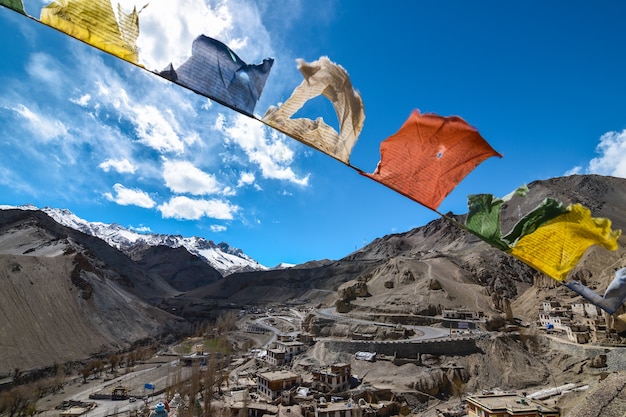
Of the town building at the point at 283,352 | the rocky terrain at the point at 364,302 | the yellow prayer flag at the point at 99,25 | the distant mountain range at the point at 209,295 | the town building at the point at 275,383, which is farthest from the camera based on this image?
the distant mountain range at the point at 209,295

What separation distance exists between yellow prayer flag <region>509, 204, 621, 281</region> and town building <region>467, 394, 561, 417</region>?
12.8 m

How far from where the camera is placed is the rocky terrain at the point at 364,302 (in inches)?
1045

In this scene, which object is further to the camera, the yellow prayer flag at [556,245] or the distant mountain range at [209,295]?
the distant mountain range at [209,295]

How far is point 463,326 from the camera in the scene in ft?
115

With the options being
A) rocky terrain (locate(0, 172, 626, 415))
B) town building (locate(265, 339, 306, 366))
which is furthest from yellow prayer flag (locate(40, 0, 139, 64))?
town building (locate(265, 339, 306, 366))

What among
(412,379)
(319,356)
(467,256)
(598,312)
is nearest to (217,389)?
(319,356)

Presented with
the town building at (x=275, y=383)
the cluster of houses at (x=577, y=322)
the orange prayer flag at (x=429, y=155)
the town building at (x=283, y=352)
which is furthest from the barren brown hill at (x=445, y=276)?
the town building at (x=275, y=383)

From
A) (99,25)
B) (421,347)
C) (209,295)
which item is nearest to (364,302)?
(421,347)

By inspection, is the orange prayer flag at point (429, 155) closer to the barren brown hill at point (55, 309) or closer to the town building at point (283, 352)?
the town building at point (283, 352)

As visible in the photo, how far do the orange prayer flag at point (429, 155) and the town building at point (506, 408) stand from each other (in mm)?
14006

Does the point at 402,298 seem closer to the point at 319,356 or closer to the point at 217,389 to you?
the point at 319,356

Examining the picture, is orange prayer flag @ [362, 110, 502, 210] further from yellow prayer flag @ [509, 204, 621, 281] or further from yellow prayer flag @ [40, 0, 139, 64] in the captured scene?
yellow prayer flag @ [40, 0, 139, 64]

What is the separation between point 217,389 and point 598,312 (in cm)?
3144

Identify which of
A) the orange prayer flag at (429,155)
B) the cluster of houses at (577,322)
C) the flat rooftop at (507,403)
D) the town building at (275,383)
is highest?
the orange prayer flag at (429,155)
